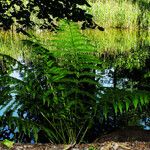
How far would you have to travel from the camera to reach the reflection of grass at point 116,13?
135ft

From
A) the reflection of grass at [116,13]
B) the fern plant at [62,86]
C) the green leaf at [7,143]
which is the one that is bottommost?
the green leaf at [7,143]

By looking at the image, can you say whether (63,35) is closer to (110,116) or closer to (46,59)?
(46,59)

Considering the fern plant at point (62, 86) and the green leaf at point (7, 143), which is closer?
the green leaf at point (7, 143)

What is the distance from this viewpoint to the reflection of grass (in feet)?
135

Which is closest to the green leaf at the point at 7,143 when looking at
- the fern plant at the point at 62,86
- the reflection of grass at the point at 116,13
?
the fern plant at the point at 62,86

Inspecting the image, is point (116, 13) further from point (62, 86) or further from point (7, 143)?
point (7, 143)

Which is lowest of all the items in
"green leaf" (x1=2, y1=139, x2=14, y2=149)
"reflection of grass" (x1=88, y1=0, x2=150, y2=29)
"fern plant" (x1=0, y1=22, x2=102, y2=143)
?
"green leaf" (x1=2, y1=139, x2=14, y2=149)

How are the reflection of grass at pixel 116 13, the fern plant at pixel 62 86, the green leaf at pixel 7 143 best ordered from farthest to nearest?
the reflection of grass at pixel 116 13 → the fern plant at pixel 62 86 → the green leaf at pixel 7 143

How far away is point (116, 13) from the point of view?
41.6m

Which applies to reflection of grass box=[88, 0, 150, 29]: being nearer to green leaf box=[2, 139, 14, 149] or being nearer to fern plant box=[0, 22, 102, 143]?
fern plant box=[0, 22, 102, 143]

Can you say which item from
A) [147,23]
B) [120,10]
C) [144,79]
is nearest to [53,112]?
[144,79]

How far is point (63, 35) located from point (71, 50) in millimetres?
163

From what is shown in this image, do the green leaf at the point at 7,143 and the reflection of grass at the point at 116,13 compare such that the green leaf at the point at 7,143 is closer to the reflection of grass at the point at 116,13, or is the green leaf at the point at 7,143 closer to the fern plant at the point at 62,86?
the fern plant at the point at 62,86

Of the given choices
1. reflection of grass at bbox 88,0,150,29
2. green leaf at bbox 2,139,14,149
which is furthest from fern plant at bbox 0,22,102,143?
reflection of grass at bbox 88,0,150,29
